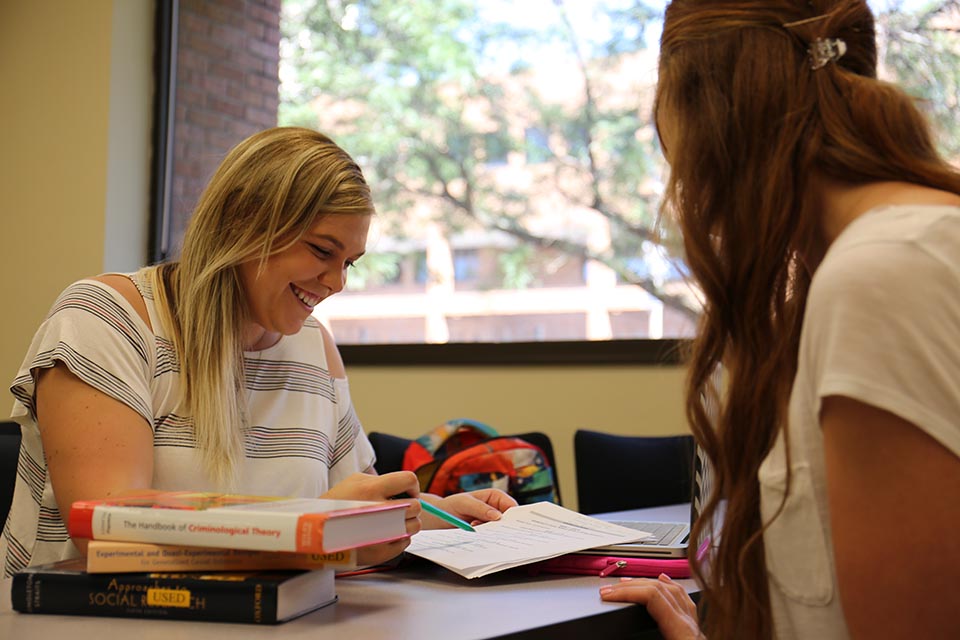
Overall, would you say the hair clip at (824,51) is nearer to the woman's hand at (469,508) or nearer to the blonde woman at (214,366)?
the blonde woman at (214,366)

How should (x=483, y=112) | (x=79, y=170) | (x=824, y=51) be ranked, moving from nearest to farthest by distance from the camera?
(x=824, y=51) → (x=483, y=112) → (x=79, y=170)

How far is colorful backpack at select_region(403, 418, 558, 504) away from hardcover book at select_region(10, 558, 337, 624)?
1.36 m

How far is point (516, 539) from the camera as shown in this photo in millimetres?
1475

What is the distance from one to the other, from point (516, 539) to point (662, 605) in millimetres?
316

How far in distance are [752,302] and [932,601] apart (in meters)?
0.33

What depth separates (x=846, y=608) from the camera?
2.82 feet

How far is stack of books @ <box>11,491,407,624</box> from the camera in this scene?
106 centimetres

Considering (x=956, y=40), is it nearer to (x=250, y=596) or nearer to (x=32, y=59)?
(x=250, y=596)

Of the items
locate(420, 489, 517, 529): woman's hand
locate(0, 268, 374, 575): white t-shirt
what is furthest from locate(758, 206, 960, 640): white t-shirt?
locate(0, 268, 374, 575): white t-shirt

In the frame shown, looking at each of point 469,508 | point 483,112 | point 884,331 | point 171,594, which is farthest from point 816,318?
point 483,112

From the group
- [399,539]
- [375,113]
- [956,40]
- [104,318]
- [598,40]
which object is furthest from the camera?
[375,113]

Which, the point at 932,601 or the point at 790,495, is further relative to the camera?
the point at 790,495

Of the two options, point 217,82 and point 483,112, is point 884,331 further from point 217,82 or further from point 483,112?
point 217,82

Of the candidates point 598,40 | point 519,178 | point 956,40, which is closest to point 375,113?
point 519,178
